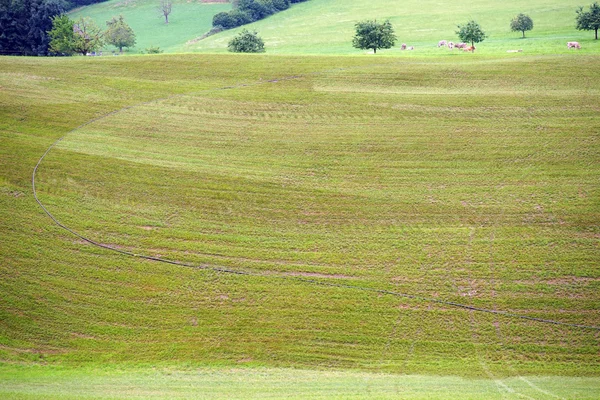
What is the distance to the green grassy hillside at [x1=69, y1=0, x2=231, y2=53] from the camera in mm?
86312

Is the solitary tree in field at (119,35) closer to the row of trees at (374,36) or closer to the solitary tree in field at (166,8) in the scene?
the solitary tree in field at (166,8)

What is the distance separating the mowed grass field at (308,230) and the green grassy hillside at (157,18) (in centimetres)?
4910

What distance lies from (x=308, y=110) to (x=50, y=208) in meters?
15.2

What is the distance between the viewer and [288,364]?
20.5 meters

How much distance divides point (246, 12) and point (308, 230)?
71.8 metres

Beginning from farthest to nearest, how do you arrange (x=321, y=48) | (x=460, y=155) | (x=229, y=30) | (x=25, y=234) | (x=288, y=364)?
(x=229, y=30)
(x=321, y=48)
(x=460, y=155)
(x=25, y=234)
(x=288, y=364)

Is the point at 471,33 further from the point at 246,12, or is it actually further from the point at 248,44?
the point at 246,12

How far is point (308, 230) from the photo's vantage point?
26078 millimetres

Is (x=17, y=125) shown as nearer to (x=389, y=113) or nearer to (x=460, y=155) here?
(x=389, y=113)

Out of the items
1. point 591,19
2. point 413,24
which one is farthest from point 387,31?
point 413,24

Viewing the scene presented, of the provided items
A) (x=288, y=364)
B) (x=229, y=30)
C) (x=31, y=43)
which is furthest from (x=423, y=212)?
(x=229, y=30)

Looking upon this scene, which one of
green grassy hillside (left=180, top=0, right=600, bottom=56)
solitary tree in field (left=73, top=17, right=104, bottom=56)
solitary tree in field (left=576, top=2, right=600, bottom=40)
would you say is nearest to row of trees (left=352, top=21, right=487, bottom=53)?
green grassy hillside (left=180, top=0, right=600, bottom=56)

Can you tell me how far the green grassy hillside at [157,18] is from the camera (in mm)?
86312

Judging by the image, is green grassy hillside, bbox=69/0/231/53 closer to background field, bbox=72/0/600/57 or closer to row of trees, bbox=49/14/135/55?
background field, bbox=72/0/600/57
